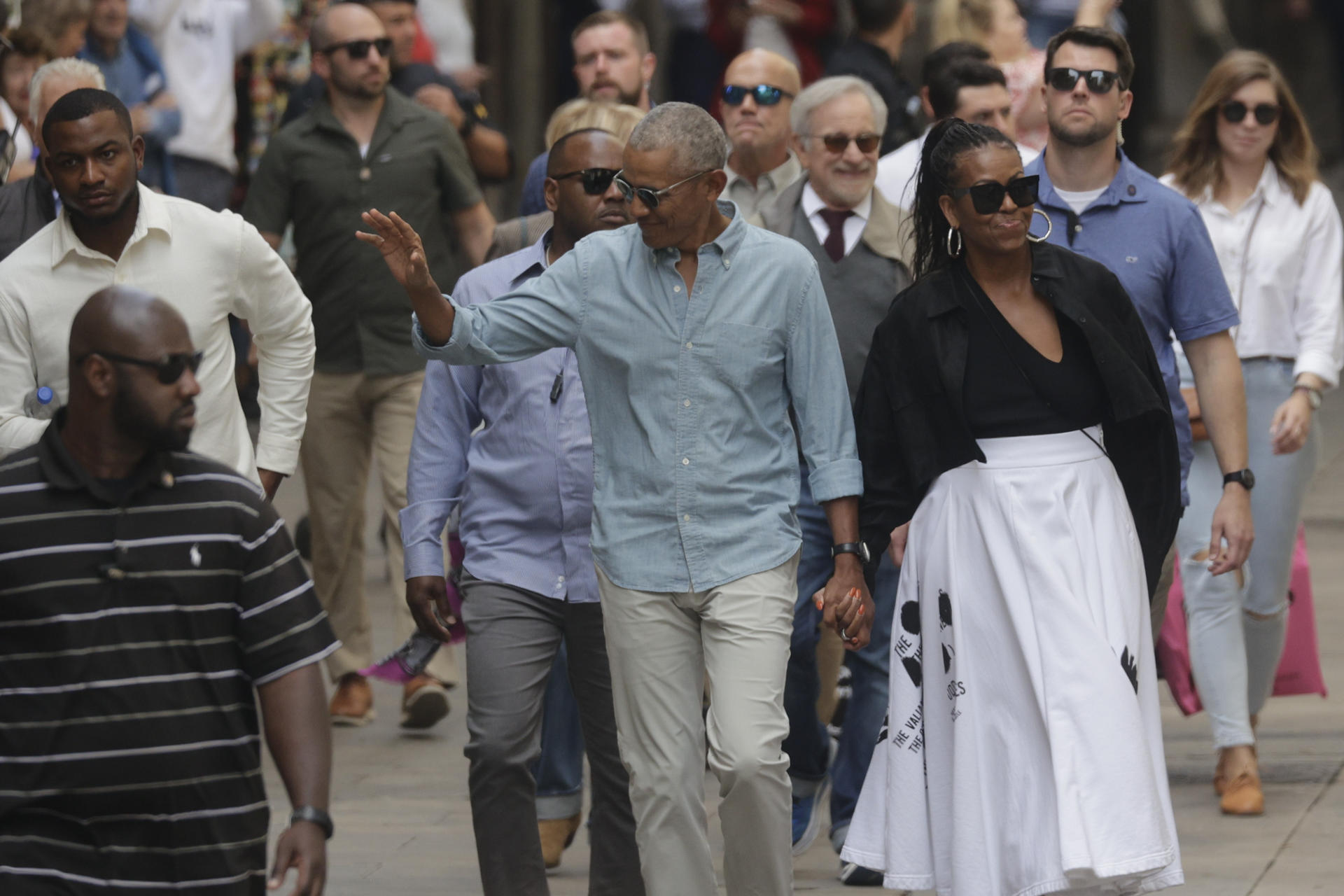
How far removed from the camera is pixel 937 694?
213 inches

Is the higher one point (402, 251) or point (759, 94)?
point (759, 94)

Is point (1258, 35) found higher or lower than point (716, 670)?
higher

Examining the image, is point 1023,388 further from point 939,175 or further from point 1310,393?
point 1310,393

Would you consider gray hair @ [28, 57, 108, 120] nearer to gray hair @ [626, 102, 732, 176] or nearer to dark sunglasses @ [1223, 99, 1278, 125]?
gray hair @ [626, 102, 732, 176]

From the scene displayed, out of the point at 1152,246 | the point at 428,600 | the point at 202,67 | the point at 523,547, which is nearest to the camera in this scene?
the point at 523,547

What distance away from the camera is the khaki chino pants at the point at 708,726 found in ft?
17.0

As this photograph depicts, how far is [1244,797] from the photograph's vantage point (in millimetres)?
7102

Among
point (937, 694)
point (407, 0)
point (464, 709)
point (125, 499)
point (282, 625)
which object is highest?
point (407, 0)

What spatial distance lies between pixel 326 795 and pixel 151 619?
17.5 inches

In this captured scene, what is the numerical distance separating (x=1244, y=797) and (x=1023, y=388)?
2302 mm

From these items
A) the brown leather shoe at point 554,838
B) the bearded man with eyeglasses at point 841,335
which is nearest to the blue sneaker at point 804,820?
the bearded man with eyeglasses at point 841,335

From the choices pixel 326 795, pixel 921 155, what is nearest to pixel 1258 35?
pixel 921 155

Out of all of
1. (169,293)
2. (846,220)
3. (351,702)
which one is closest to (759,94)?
(846,220)

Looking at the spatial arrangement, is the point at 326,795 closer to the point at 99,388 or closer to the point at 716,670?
the point at 99,388
